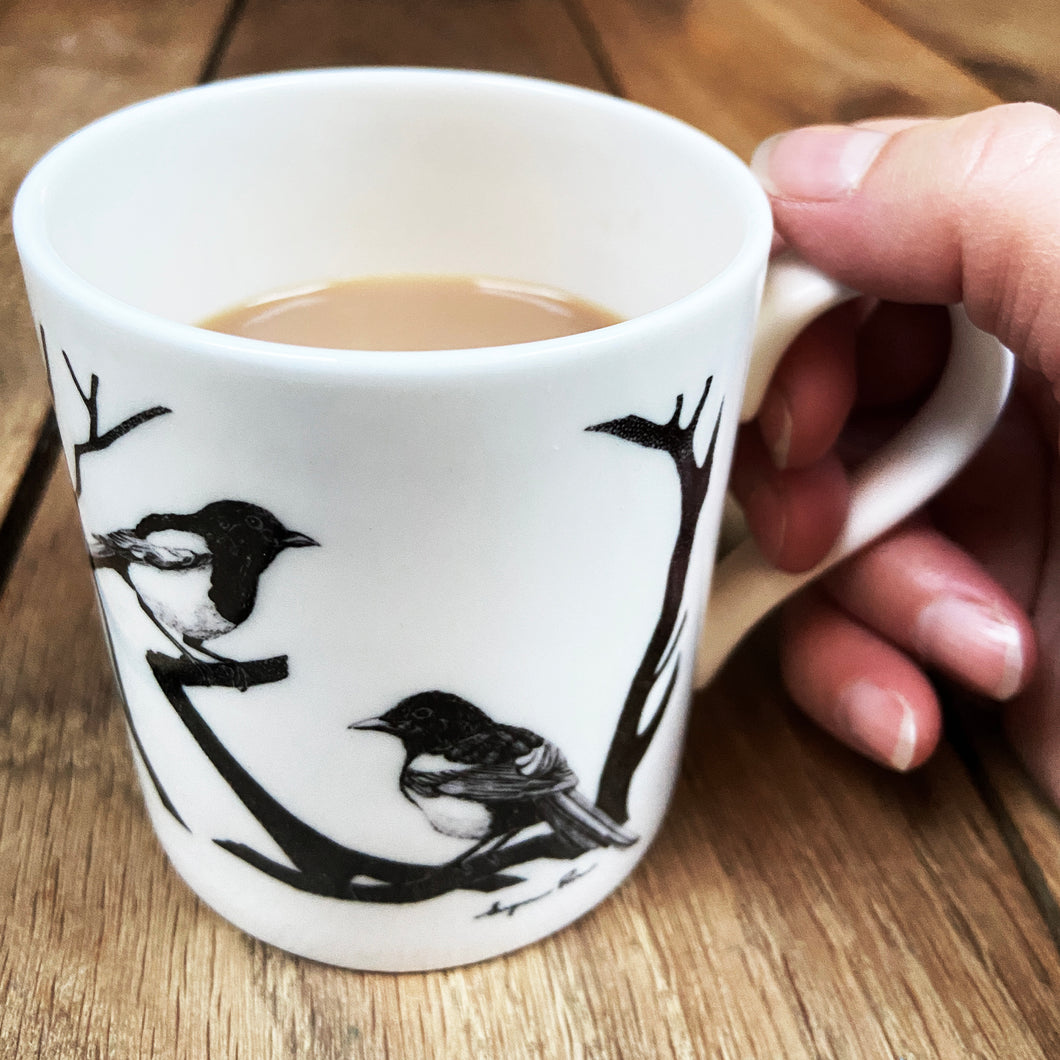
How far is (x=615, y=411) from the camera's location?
28 centimetres

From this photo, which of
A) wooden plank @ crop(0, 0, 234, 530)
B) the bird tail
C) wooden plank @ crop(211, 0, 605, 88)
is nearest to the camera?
the bird tail

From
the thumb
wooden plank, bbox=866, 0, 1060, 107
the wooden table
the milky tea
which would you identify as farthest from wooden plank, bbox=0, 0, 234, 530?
wooden plank, bbox=866, 0, 1060, 107

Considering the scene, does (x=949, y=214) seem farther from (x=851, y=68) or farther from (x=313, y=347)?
(x=851, y=68)

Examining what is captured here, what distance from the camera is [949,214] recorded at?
395 mm

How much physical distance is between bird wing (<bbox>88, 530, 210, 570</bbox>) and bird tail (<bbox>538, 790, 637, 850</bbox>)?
14cm

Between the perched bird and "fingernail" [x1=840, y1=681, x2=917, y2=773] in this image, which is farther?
"fingernail" [x1=840, y1=681, x2=917, y2=773]

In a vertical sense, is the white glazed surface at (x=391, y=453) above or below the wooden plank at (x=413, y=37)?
above

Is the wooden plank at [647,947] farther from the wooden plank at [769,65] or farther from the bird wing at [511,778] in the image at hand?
the wooden plank at [769,65]

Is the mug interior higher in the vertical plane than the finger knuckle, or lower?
lower

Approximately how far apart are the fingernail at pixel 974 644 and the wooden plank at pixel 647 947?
47 mm

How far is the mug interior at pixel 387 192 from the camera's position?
0.40 metres

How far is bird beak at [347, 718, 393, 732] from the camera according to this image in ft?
1.02

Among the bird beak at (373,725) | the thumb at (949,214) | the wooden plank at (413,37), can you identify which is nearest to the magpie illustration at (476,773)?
the bird beak at (373,725)

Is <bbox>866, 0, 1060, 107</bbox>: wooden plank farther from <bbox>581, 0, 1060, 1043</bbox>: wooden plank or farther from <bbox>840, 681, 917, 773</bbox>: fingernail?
<bbox>840, 681, 917, 773</bbox>: fingernail
